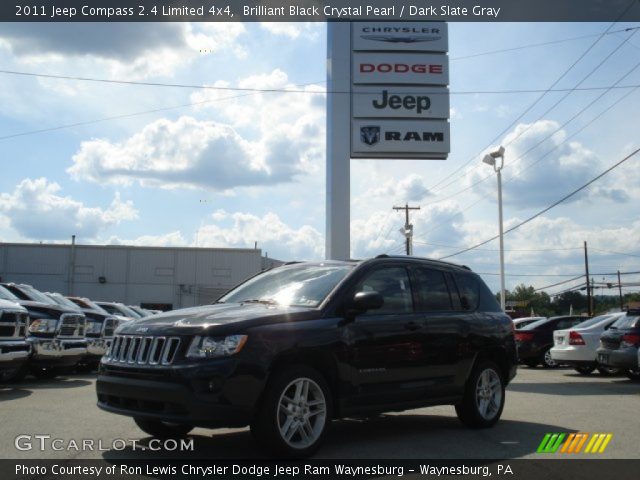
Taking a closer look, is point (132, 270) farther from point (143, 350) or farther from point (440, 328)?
point (143, 350)

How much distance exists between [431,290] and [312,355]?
7.14ft

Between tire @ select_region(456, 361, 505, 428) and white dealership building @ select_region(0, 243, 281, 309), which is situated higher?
white dealership building @ select_region(0, 243, 281, 309)

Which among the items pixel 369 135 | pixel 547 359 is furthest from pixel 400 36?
pixel 547 359

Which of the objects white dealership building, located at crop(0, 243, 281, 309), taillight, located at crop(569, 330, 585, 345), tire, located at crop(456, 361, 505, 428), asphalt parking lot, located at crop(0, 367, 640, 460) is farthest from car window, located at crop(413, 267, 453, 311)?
white dealership building, located at crop(0, 243, 281, 309)

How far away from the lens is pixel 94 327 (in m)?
16.3

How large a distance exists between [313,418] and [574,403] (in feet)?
20.4

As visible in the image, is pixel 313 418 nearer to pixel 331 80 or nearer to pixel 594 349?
pixel 594 349

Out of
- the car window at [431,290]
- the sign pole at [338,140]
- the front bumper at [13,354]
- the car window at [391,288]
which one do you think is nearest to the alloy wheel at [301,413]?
the car window at [391,288]

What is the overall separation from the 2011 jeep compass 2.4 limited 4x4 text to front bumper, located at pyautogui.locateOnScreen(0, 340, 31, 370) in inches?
214

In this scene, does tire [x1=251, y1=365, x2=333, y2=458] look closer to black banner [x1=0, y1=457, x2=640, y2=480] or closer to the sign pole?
black banner [x1=0, y1=457, x2=640, y2=480]

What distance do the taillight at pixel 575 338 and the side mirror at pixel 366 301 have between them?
466 inches

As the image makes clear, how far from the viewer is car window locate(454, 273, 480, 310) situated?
8234mm

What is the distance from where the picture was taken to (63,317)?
13.9 meters

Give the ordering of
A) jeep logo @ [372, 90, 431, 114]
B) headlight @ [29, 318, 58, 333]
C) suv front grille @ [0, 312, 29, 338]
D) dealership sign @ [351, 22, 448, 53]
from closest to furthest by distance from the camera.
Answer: suv front grille @ [0, 312, 29, 338], headlight @ [29, 318, 58, 333], jeep logo @ [372, 90, 431, 114], dealership sign @ [351, 22, 448, 53]
